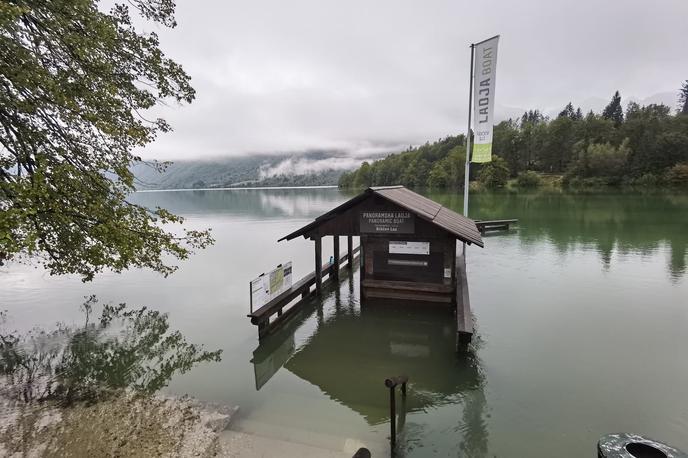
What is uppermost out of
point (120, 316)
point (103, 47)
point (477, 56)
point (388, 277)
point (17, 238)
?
point (477, 56)

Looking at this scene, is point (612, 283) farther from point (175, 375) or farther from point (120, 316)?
point (120, 316)

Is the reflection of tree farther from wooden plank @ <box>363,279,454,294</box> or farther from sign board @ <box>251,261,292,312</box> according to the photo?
wooden plank @ <box>363,279,454,294</box>

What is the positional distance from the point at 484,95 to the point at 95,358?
→ 21461mm

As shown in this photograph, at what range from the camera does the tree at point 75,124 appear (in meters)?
6.11

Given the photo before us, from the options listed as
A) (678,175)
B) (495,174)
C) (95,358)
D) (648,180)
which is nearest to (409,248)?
(95,358)

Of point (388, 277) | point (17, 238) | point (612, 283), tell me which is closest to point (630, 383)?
point (388, 277)

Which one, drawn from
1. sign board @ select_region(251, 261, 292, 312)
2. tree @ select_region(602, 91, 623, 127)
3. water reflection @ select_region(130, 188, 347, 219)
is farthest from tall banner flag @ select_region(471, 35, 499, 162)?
tree @ select_region(602, 91, 623, 127)

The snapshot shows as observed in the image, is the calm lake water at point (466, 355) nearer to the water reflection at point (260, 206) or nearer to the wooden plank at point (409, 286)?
the wooden plank at point (409, 286)

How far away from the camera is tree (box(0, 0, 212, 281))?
20.1 ft

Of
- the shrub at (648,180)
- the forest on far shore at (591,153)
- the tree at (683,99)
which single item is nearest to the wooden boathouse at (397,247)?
the shrub at (648,180)

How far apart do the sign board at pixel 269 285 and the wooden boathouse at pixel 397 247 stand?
28 centimetres

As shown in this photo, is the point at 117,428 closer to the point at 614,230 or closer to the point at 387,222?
the point at 387,222

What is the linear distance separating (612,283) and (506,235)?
13.6 meters

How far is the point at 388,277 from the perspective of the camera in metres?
14.4
